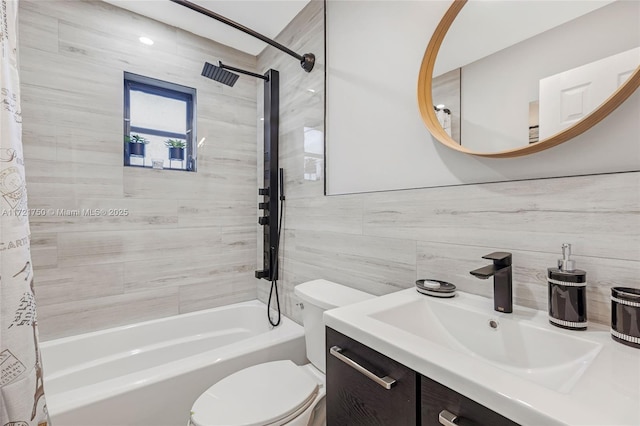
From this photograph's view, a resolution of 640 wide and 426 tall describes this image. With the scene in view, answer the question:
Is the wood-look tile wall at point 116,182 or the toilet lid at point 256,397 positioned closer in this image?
the toilet lid at point 256,397

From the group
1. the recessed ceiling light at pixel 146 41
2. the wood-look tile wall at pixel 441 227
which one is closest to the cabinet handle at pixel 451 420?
the wood-look tile wall at pixel 441 227

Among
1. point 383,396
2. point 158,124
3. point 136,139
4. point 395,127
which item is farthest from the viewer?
point 158,124

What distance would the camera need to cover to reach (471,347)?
857 millimetres

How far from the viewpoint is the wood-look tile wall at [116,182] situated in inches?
65.3

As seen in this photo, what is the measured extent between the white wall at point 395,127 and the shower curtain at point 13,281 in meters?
1.25

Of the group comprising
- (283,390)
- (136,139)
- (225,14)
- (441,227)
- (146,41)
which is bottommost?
(283,390)

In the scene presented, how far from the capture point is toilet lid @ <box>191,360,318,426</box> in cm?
99

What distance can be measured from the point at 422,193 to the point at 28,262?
1.33 meters

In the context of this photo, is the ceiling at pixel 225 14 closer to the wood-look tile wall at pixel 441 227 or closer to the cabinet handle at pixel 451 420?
the wood-look tile wall at pixel 441 227

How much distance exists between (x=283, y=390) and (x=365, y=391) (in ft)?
1.90

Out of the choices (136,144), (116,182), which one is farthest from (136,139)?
(116,182)

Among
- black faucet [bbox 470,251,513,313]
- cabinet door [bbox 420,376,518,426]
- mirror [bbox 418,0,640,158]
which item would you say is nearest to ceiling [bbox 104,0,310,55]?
mirror [bbox 418,0,640,158]

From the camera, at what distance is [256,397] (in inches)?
43.4

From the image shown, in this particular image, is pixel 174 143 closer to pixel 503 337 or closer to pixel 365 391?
pixel 365 391
